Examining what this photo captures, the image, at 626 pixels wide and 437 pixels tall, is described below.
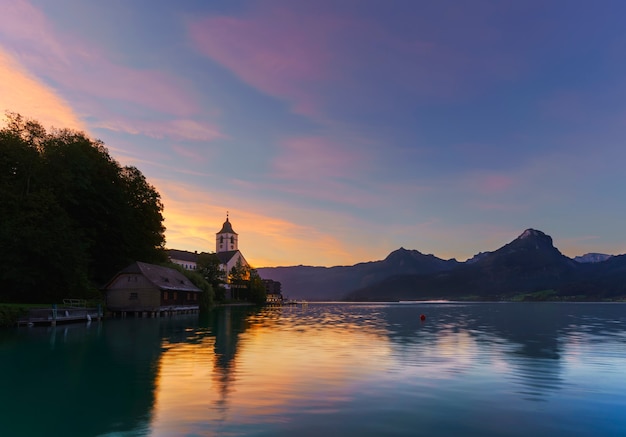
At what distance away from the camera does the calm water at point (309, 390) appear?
14.5 m

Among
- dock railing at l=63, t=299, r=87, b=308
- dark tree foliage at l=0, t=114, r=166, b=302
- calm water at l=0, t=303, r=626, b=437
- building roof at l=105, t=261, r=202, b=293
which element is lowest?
calm water at l=0, t=303, r=626, b=437

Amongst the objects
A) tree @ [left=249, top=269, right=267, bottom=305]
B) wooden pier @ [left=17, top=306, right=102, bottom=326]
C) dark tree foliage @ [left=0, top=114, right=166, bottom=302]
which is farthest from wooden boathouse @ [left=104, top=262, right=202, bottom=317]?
tree @ [left=249, top=269, right=267, bottom=305]

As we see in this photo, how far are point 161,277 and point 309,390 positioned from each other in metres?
67.2

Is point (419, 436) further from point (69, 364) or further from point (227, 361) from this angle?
point (69, 364)

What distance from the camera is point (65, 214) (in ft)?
210

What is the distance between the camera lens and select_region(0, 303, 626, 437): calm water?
47.6 feet

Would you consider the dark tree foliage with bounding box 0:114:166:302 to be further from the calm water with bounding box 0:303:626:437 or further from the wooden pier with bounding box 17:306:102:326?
the calm water with bounding box 0:303:626:437

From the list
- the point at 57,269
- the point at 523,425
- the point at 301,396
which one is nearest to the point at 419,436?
the point at 523,425

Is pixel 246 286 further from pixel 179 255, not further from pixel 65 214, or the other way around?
pixel 65 214

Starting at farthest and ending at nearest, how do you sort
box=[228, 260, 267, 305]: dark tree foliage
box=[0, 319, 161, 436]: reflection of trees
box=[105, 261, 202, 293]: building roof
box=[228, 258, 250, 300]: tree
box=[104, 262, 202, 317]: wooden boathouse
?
box=[228, 258, 250, 300]: tree < box=[228, 260, 267, 305]: dark tree foliage < box=[105, 261, 202, 293]: building roof < box=[104, 262, 202, 317]: wooden boathouse < box=[0, 319, 161, 436]: reflection of trees

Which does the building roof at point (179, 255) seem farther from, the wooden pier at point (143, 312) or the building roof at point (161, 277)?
the wooden pier at point (143, 312)

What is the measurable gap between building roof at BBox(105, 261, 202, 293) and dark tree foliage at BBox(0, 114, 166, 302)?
6.55 metres

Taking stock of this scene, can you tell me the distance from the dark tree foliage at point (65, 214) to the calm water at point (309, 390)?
23.8 meters

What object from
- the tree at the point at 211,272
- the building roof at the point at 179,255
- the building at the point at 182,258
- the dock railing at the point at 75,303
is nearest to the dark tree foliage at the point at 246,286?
the tree at the point at 211,272
